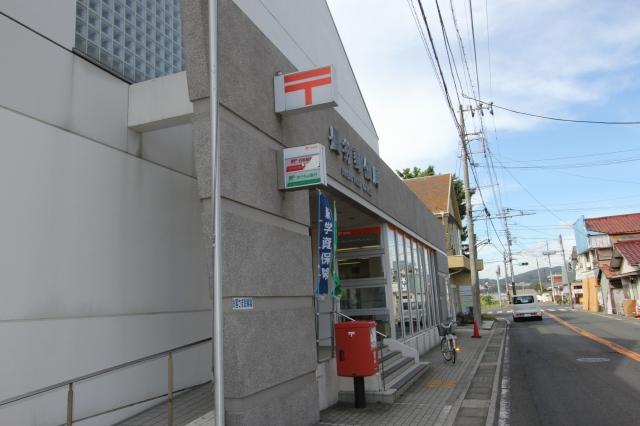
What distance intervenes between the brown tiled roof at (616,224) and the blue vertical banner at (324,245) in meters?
42.1

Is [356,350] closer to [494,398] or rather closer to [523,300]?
[494,398]

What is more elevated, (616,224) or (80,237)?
(616,224)

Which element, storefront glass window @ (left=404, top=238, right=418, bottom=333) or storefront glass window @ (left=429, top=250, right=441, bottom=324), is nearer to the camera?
storefront glass window @ (left=404, top=238, right=418, bottom=333)

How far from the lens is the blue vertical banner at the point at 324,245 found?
764 cm

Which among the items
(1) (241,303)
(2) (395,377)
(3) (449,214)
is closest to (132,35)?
(1) (241,303)

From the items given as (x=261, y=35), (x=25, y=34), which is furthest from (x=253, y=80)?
(x=25, y=34)

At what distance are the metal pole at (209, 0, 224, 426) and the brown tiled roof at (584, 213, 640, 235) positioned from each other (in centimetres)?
4530

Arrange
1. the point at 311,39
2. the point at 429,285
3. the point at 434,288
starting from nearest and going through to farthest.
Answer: the point at 311,39 < the point at 429,285 < the point at 434,288

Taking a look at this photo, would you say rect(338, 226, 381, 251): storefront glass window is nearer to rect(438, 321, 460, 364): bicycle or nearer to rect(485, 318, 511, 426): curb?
rect(438, 321, 460, 364): bicycle

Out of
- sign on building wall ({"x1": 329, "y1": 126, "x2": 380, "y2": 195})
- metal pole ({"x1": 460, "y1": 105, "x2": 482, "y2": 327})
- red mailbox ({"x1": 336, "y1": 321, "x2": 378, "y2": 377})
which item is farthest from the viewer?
metal pole ({"x1": 460, "y1": 105, "x2": 482, "y2": 327})

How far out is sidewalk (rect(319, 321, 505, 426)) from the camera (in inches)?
284

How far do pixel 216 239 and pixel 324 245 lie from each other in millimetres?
3374

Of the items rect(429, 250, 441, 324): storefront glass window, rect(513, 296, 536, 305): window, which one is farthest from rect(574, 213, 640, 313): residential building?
rect(429, 250, 441, 324): storefront glass window

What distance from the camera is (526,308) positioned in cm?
3309
